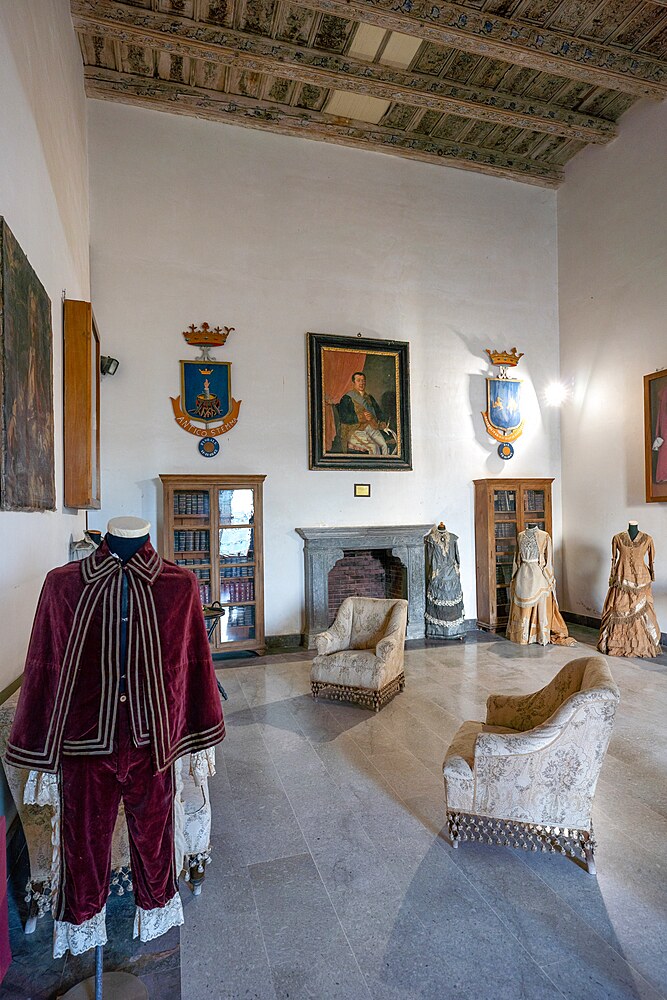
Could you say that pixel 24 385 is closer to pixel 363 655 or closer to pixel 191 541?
pixel 363 655

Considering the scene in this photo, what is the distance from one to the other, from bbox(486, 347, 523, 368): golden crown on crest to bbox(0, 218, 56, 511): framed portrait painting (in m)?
6.16

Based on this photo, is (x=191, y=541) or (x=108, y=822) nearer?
(x=108, y=822)

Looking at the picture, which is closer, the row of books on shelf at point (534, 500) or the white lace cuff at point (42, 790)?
the white lace cuff at point (42, 790)

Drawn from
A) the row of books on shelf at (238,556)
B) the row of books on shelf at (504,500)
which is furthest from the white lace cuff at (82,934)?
the row of books on shelf at (504,500)

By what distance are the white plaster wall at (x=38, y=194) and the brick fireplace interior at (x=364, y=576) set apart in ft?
11.8

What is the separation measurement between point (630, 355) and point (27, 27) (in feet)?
23.0

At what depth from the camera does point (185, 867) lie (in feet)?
8.16

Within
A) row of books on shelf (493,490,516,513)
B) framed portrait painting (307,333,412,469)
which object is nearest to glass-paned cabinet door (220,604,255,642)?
framed portrait painting (307,333,412,469)

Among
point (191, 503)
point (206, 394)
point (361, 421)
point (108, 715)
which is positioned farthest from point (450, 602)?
point (108, 715)

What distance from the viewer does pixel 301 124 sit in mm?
7152

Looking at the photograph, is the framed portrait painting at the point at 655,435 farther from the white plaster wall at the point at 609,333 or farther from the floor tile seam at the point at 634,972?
the floor tile seam at the point at 634,972

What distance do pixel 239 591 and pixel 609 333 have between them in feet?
19.7

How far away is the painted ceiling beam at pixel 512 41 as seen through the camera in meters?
5.39

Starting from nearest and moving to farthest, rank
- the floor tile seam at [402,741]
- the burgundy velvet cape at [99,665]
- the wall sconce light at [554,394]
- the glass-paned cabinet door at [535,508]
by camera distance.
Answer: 1. the burgundy velvet cape at [99,665]
2. the floor tile seam at [402,741]
3. the glass-paned cabinet door at [535,508]
4. the wall sconce light at [554,394]
